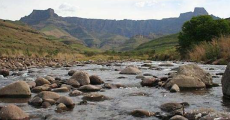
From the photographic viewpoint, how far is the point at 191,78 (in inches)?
722

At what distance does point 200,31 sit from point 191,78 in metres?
51.9

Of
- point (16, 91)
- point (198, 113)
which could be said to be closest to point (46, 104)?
point (16, 91)

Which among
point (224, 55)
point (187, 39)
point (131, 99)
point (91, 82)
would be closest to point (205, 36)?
point (187, 39)

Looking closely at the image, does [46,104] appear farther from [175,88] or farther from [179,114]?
[175,88]

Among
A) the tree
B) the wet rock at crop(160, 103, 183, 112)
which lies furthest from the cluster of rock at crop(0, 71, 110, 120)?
the tree

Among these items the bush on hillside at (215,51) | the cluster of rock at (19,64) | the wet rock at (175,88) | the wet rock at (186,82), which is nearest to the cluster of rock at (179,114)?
the wet rock at (175,88)

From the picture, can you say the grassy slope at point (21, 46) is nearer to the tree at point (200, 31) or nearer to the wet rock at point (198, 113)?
the tree at point (200, 31)

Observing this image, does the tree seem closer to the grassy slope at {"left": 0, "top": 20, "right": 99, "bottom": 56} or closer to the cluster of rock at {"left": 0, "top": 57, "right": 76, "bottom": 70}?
the cluster of rock at {"left": 0, "top": 57, "right": 76, "bottom": 70}

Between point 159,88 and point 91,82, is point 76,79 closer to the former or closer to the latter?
point 91,82

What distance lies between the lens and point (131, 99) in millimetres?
14891

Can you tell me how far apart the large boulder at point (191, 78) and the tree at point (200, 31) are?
1809 inches

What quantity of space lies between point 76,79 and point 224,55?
27.4 metres

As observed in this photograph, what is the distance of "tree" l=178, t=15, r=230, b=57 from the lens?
66.2 meters

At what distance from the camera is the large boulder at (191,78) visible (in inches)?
714
